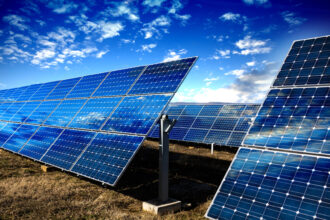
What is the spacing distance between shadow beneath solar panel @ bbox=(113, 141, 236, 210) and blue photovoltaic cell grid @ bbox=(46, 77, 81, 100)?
29.5 feet

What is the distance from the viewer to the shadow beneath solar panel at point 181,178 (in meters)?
11.8

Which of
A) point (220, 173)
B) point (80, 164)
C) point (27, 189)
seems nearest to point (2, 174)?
point (27, 189)

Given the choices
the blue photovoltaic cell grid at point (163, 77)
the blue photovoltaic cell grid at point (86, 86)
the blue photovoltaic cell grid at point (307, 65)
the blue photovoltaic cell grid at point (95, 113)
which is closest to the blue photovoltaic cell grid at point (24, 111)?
the blue photovoltaic cell grid at point (86, 86)

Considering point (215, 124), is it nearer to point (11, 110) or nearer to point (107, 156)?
point (107, 156)

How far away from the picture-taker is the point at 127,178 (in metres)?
14.5

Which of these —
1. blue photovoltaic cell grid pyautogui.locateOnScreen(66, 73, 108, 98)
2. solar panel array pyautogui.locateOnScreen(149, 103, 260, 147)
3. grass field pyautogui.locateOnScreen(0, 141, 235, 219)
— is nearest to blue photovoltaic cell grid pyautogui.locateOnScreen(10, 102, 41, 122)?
grass field pyautogui.locateOnScreen(0, 141, 235, 219)

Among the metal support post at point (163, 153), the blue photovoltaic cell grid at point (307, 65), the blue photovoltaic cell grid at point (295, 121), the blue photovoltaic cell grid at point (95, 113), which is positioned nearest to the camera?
the blue photovoltaic cell grid at point (295, 121)

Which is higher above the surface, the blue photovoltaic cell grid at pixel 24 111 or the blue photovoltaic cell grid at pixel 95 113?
the blue photovoltaic cell grid at pixel 95 113

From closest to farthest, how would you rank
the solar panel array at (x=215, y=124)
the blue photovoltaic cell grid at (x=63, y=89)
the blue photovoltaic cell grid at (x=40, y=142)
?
the blue photovoltaic cell grid at (x=40, y=142) < the blue photovoltaic cell grid at (x=63, y=89) < the solar panel array at (x=215, y=124)

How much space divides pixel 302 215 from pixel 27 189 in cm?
1196

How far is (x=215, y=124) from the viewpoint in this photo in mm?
24484

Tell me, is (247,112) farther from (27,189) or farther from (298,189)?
(27,189)

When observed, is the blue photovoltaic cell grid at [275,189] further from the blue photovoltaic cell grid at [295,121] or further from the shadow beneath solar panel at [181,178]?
the shadow beneath solar panel at [181,178]

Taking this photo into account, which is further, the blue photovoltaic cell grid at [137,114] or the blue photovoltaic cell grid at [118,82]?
the blue photovoltaic cell grid at [118,82]
